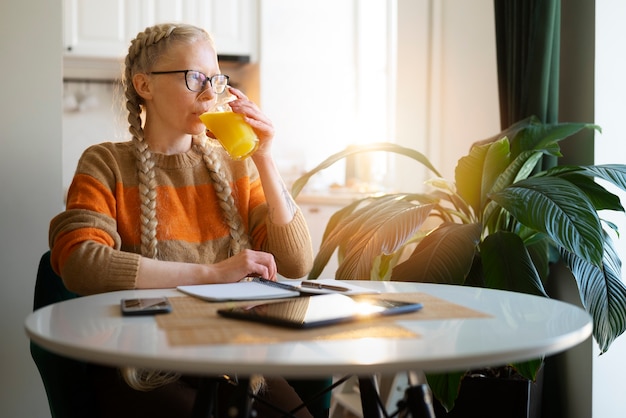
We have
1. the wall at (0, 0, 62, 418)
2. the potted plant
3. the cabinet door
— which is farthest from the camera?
the cabinet door

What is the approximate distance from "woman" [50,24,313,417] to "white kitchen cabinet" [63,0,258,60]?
2.60 meters

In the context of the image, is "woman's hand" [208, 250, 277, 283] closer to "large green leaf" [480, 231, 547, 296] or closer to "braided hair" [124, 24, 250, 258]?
"braided hair" [124, 24, 250, 258]

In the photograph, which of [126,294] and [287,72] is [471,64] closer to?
[287,72]

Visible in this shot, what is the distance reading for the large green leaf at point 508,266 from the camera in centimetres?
171

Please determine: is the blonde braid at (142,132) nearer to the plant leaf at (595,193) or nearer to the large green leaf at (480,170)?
the large green leaf at (480,170)

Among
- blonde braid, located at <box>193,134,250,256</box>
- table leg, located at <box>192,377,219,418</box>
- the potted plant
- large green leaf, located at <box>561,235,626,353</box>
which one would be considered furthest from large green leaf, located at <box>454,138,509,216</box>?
table leg, located at <box>192,377,219,418</box>

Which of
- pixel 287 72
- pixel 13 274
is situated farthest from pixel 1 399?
pixel 287 72

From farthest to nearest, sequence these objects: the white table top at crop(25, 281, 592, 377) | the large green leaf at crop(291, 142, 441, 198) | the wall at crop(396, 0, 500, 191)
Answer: the wall at crop(396, 0, 500, 191) < the large green leaf at crop(291, 142, 441, 198) < the white table top at crop(25, 281, 592, 377)

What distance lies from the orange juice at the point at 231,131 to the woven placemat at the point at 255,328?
1.27 ft

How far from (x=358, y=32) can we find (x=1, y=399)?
3.08 metres

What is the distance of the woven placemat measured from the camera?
89 cm

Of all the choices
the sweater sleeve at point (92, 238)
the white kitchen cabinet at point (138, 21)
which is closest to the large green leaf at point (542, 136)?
the sweater sleeve at point (92, 238)

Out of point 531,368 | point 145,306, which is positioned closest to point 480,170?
point 531,368

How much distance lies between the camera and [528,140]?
203 centimetres
